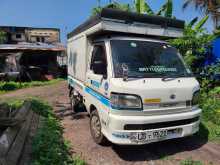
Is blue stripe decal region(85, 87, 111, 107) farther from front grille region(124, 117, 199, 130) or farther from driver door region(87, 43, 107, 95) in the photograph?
front grille region(124, 117, 199, 130)

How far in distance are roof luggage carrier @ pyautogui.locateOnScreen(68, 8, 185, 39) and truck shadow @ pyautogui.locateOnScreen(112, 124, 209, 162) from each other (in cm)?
256

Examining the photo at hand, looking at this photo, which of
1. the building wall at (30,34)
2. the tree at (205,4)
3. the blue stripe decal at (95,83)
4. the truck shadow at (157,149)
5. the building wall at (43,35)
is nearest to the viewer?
the truck shadow at (157,149)

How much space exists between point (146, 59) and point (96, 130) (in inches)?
76.2

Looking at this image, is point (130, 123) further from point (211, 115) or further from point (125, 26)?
point (211, 115)

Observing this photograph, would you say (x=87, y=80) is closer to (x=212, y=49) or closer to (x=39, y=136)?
(x=39, y=136)

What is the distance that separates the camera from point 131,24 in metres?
4.91

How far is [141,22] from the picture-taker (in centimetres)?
504

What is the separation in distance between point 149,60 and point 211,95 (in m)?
3.84

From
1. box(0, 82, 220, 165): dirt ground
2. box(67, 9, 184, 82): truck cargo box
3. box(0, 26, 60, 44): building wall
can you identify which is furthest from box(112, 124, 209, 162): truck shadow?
box(0, 26, 60, 44): building wall

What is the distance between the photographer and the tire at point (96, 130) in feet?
15.8

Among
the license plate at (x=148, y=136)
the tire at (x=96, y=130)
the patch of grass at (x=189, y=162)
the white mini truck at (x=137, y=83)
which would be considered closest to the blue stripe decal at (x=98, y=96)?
the white mini truck at (x=137, y=83)

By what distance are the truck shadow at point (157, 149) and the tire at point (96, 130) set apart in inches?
12.7

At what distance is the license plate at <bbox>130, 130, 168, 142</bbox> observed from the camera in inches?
157

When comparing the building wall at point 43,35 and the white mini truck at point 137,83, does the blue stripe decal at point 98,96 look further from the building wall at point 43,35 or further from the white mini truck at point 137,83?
the building wall at point 43,35
